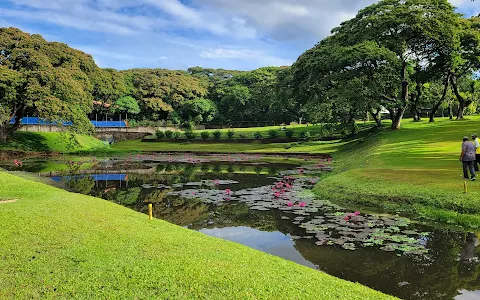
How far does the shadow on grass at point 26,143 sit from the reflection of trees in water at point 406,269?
41.2 metres

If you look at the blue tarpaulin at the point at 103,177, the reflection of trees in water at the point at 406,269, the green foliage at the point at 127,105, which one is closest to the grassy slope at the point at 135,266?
the reflection of trees in water at the point at 406,269

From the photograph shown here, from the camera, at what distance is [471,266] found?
8.34 m

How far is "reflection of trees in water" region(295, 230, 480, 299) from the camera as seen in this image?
7.25 meters

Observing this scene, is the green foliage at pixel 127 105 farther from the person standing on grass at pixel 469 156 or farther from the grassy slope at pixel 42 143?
the person standing on grass at pixel 469 156

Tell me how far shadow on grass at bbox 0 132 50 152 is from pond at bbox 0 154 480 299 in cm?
2451

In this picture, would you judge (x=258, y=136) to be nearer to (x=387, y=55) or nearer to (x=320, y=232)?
(x=387, y=55)

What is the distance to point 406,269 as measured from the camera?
8.20 m

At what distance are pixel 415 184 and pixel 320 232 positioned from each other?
6410 millimetres

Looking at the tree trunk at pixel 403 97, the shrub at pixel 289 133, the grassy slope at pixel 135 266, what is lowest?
the grassy slope at pixel 135 266

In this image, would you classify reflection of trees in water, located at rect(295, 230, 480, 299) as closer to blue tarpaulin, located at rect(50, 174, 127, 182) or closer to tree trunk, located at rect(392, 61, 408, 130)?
blue tarpaulin, located at rect(50, 174, 127, 182)

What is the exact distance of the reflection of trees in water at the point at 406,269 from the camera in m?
7.25

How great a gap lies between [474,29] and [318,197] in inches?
1336

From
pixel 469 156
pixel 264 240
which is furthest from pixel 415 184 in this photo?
pixel 264 240

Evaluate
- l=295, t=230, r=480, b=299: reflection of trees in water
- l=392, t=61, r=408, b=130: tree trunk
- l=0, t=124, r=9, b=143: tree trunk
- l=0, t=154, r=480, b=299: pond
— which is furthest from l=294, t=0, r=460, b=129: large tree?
l=0, t=124, r=9, b=143: tree trunk
